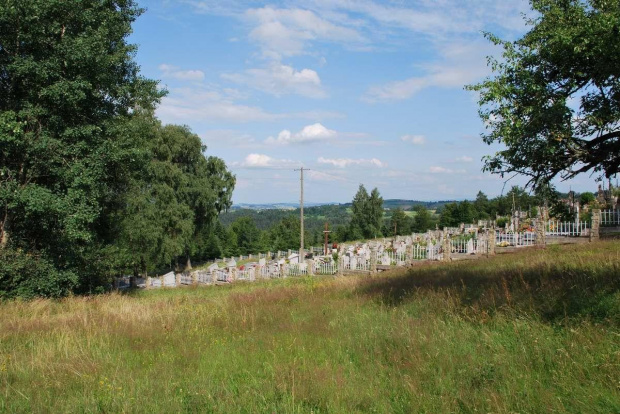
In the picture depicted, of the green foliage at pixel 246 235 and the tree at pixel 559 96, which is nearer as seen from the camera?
the tree at pixel 559 96

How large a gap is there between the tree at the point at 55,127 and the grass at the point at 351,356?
5167mm

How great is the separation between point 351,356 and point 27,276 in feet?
39.5

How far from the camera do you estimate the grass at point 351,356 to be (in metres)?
4.43

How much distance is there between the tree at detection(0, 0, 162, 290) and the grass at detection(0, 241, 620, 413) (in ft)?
17.0

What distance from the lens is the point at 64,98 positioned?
1305 cm

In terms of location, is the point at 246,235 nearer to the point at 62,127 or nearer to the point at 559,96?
the point at 62,127

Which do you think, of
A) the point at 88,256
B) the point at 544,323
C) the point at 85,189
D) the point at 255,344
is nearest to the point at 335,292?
the point at 255,344

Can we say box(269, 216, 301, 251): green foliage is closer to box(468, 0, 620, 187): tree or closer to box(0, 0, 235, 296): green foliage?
box(0, 0, 235, 296): green foliage

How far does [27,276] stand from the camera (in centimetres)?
1355

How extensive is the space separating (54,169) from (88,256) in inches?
197

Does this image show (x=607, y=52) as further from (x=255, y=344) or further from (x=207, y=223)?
(x=207, y=223)

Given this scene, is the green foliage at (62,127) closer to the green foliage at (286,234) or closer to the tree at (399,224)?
the green foliage at (286,234)

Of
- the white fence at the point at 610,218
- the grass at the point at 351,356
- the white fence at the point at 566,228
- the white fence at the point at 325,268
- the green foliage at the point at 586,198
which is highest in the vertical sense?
the green foliage at the point at 586,198

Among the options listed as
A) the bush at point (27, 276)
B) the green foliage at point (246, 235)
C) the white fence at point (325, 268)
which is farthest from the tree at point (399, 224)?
the bush at point (27, 276)
